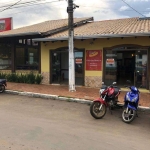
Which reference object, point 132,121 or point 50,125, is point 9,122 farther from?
point 132,121

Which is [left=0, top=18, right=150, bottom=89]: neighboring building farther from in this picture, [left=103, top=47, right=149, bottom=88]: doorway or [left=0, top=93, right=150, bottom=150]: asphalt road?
[left=0, top=93, right=150, bottom=150]: asphalt road

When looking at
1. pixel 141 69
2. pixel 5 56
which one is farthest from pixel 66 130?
pixel 5 56

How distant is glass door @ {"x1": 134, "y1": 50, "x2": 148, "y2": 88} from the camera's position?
11866 millimetres

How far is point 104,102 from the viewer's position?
277 inches

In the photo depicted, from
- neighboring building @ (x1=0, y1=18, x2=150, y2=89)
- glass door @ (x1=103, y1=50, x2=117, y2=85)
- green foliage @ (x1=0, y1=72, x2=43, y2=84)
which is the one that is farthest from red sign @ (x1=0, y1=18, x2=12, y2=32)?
glass door @ (x1=103, y1=50, x2=117, y2=85)

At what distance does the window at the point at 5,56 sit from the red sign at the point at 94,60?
22.5 feet

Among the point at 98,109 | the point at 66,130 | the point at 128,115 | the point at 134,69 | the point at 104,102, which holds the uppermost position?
the point at 134,69

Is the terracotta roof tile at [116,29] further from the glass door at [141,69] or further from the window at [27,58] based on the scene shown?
the window at [27,58]

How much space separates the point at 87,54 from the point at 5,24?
60.6ft

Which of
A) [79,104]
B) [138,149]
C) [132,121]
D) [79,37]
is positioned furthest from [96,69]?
[138,149]

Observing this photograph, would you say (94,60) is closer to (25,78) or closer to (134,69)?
(134,69)

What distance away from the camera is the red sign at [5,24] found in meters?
27.3

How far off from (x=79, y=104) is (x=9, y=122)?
3.51 meters

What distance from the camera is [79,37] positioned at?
12.3 meters
